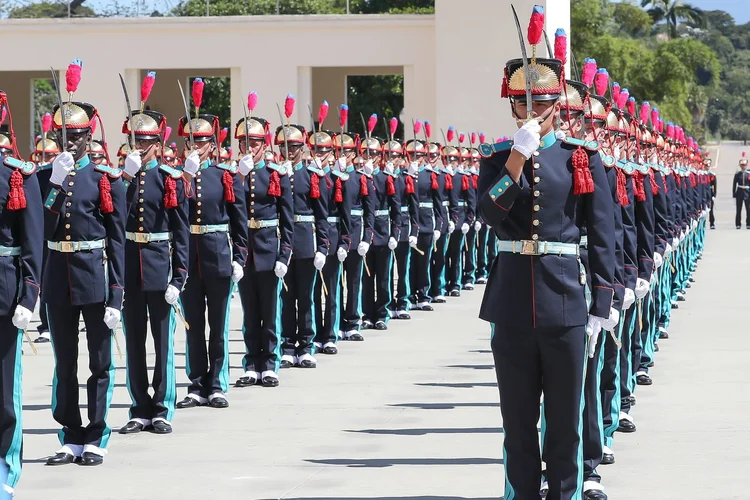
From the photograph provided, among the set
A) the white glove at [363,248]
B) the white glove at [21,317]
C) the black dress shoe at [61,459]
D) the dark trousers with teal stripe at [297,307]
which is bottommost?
the black dress shoe at [61,459]

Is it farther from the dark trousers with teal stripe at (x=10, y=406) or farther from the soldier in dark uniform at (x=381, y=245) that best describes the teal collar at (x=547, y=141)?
the soldier in dark uniform at (x=381, y=245)

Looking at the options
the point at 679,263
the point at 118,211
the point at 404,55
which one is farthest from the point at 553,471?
the point at 404,55

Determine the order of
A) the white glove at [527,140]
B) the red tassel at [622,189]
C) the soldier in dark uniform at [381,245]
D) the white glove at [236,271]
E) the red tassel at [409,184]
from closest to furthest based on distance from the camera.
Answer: the white glove at [527,140] → the red tassel at [622,189] → the white glove at [236,271] → the soldier in dark uniform at [381,245] → the red tassel at [409,184]

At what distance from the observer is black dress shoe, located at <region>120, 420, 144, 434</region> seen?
8.82 metres

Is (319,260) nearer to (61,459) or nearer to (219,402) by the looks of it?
(219,402)

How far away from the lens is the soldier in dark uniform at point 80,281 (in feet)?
25.8

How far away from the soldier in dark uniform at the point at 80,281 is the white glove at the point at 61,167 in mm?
40

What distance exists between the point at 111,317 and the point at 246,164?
9.77ft

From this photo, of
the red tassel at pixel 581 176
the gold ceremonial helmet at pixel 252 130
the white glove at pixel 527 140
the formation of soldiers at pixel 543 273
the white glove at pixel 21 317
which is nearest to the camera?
the white glove at pixel 527 140

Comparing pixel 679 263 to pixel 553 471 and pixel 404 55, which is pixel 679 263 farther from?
pixel 404 55

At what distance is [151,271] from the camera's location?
8.88 m

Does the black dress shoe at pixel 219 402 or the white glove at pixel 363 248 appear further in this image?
the white glove at pixel 363 248

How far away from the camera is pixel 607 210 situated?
20.3ft

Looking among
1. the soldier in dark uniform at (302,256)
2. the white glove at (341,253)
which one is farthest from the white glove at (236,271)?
the white glove at (341,253)
